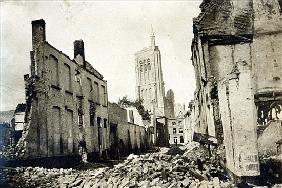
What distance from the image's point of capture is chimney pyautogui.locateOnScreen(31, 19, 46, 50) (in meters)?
14.4

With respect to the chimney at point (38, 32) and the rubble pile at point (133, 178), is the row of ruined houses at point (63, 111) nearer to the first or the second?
the chimney at point (38, 32)

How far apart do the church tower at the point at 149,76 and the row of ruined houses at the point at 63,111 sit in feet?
180

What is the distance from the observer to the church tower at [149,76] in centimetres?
8031

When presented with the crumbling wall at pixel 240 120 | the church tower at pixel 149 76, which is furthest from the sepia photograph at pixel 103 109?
the church tower at pixel 149 76

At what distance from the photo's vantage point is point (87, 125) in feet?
64.0

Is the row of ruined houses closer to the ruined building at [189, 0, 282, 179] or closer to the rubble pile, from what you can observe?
the rubble pile

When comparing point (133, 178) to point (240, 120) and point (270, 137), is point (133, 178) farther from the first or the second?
point (270, 137)

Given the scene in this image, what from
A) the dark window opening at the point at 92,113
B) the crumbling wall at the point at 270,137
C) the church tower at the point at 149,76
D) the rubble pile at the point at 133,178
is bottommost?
the rubble pile at the point at 133,178

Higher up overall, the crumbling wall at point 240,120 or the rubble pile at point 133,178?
the crumbling wall at point 240,120

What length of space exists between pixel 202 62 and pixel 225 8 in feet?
8.72

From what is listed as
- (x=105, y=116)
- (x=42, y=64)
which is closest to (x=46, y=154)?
(x=42, y=64)

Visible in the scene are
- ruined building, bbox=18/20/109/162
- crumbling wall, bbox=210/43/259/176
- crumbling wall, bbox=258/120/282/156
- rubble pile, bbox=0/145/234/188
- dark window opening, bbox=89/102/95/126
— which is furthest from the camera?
dark window opening, bbox=89/102/95/126

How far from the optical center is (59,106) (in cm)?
1574

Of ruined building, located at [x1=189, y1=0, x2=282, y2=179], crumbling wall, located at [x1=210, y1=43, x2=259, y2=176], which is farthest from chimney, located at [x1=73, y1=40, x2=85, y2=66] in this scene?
crumbling wall, located at [x1=210, y1=43, x2=259, y2=176]
